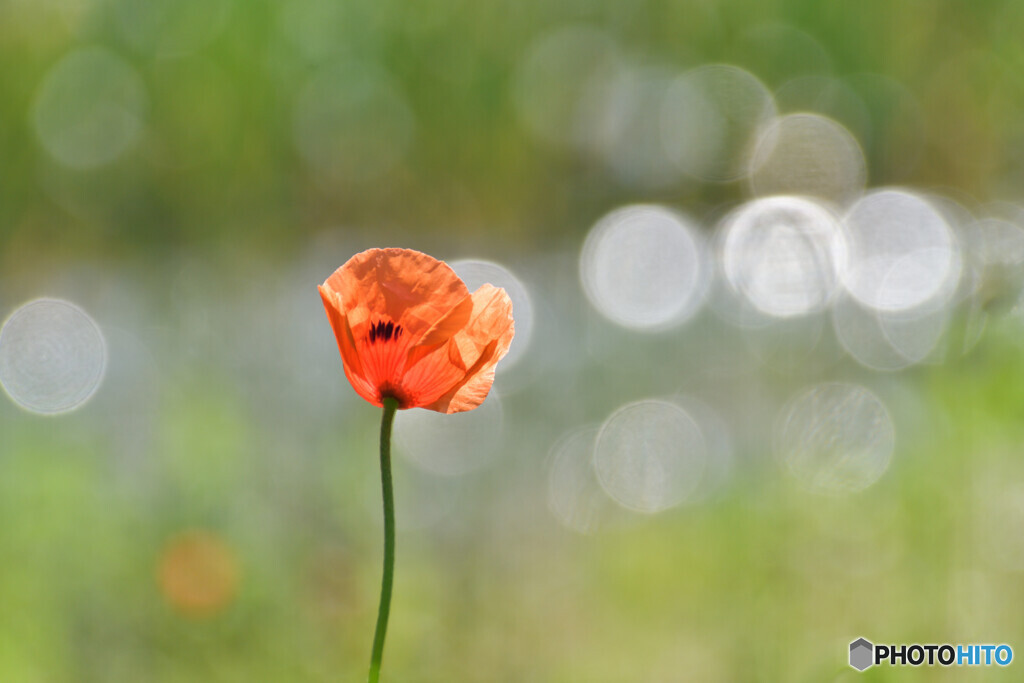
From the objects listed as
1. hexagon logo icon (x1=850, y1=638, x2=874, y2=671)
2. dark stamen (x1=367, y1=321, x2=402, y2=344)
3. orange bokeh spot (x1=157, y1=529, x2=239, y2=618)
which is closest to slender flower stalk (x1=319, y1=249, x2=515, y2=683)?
dark stamen (x1=367, y1=321, x2=402, y2=344)

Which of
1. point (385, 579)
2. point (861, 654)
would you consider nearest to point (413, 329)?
point (385, 579)

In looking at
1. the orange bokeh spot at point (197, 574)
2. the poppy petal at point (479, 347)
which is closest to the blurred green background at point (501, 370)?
the orange bokeh spot at point (197, 574)

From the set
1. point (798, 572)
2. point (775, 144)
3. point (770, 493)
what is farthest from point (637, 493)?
point (775, 144)

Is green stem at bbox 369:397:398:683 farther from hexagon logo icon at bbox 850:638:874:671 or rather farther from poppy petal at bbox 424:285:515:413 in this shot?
hexagon logo icon at bbox 850:638:874:671
